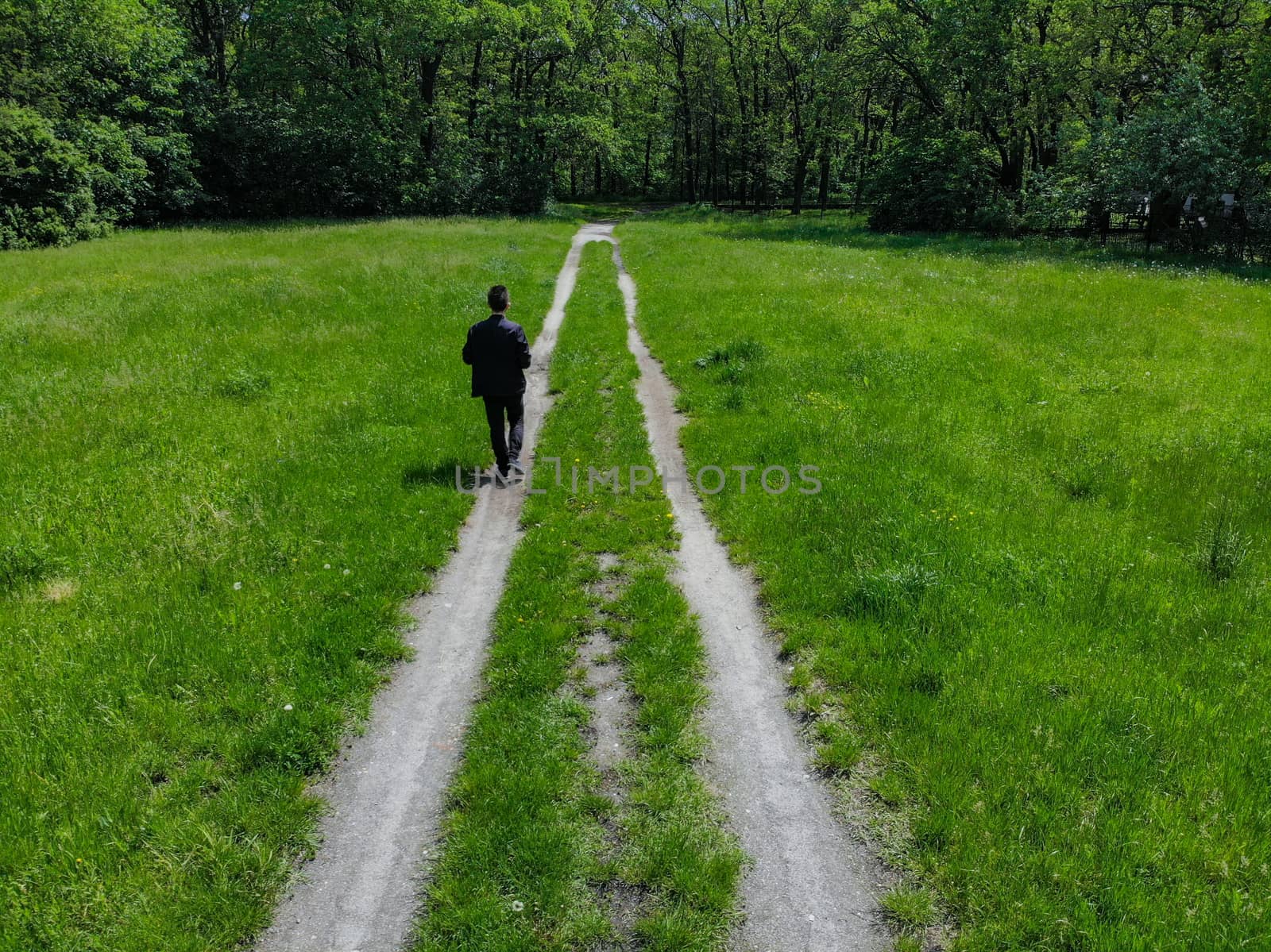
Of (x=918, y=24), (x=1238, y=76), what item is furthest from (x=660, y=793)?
(x=918, y=24)

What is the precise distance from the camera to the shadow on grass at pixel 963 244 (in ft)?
80.2

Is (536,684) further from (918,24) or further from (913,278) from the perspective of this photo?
(918,24)

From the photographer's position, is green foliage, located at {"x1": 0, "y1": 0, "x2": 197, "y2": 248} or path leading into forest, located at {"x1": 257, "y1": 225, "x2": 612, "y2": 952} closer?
path leading into forest, located at {"x1": 257, "y1": 225, "x2": 612, "y2": 952}

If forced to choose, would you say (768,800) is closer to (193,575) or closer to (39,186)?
(193,575)

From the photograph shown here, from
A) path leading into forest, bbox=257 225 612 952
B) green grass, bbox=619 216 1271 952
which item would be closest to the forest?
green grass, bbox=619 216 1271 952

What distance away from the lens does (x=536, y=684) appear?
570cm

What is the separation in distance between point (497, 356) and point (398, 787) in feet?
19.7

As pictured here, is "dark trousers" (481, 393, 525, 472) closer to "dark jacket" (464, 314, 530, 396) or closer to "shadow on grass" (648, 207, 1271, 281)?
"dark jacket" (464, 314, 530, 396)

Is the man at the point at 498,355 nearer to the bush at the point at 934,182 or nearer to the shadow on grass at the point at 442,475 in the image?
the shadow on grass at the point at 442,475

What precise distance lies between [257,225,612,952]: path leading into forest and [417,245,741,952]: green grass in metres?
0.17

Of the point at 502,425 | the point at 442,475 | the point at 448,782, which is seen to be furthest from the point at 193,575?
the point at 502,425

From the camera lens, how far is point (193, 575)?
6883mm

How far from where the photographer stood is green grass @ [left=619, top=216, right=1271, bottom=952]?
396cm

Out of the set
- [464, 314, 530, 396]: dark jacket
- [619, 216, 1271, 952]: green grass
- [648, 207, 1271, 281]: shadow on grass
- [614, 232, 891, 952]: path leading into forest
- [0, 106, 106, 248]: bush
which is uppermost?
[0, 106, 106, 248]: bush
